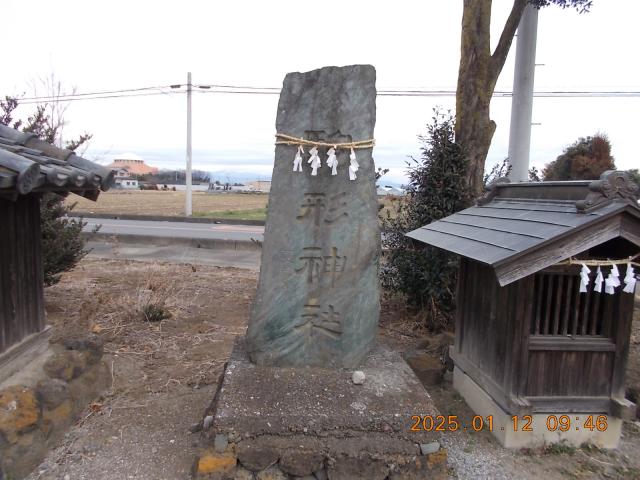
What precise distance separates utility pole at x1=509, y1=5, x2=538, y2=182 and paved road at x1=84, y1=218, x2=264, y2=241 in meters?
9.50

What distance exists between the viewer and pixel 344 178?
397 cm

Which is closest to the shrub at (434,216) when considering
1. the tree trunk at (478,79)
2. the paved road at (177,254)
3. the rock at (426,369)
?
the tree trunk at (478,79)

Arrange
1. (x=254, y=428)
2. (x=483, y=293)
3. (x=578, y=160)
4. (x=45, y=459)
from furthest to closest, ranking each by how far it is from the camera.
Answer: (x=578, y=160) < (x=483, y=293) < (x=45, y=459) < (x=254, y=428)

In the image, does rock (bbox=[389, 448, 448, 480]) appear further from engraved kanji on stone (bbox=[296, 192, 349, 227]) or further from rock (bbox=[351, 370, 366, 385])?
engraved kanji on stone (bbox=[296, 192, 349, 227])

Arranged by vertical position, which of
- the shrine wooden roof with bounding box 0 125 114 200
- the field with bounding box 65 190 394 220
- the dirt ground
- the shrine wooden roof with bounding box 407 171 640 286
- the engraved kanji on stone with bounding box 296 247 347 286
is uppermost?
the shrine wooden roof with bounding box 0 125 114 200

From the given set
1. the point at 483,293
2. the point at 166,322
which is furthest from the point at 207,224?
the point at 483,293

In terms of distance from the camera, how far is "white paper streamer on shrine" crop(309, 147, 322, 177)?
3891 mm

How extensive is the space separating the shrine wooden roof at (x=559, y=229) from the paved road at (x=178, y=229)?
40.7 ft

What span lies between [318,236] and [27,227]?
2722 mm

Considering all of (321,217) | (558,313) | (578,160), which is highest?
(578,160)

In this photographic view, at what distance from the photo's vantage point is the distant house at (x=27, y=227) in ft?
12.8

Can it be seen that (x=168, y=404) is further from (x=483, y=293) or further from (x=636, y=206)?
(x=636, y=206)

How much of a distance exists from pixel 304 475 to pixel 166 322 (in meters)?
4.51

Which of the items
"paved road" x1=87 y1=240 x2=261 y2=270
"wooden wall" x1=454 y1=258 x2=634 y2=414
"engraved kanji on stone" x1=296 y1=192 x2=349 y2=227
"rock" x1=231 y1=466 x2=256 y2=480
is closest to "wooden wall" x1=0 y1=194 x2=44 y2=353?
"rock" x1=231 y1=466 x2=256 y2=480
